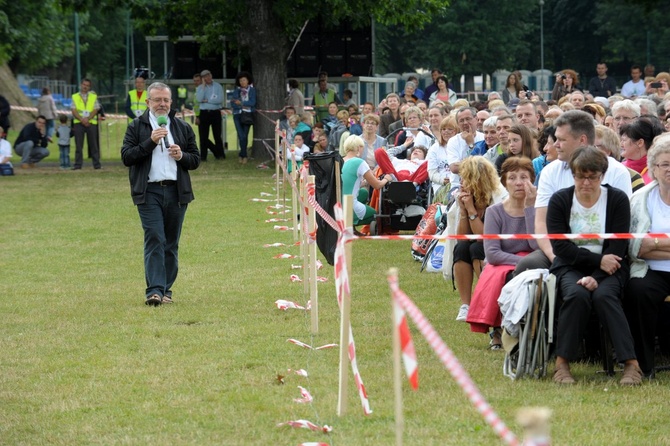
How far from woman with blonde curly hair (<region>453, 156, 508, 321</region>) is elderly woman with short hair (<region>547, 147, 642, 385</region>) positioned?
153 cm

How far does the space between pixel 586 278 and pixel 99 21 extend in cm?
7554

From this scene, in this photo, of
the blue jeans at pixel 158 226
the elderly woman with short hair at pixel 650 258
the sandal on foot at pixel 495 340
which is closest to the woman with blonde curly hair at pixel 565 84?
the blue jeans at pixel 158 226

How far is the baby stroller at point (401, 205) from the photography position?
15.5 meters

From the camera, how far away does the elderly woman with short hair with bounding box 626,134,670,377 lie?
7992mm

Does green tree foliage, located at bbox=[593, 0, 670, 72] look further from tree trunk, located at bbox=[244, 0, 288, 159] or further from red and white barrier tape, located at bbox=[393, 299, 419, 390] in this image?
red and white barrier tape, located at bbox=[393, 299, 419, 390]

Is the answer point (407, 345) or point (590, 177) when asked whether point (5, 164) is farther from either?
point (407, 345)

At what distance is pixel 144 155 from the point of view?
10.8 metres

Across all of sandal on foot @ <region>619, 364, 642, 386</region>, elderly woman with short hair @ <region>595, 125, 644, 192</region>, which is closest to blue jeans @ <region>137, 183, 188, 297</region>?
elderly woman with short hair @ <region>595, 125, 644, 192</region>

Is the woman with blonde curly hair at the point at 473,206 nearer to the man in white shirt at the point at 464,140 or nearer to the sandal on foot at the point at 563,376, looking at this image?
the sandal on foot at the point at 563,376

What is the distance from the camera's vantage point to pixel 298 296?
11.6 metres

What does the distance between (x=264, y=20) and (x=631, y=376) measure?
22432mm

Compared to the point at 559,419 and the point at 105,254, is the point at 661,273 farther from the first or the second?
the point at 105,254

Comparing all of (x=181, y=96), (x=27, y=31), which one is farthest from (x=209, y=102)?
(x=181, y=96)

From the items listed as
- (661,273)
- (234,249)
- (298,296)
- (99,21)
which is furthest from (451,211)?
(99,21)
